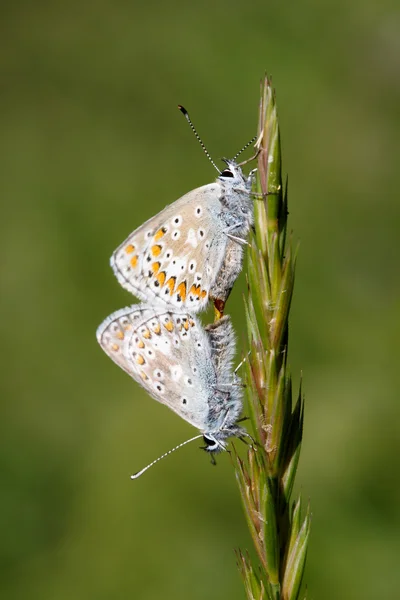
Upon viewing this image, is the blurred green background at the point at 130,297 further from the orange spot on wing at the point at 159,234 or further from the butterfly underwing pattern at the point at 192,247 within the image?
the orange spot on wing at the point at 159,234

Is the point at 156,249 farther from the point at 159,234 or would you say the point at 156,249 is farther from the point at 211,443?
the point at 211,443

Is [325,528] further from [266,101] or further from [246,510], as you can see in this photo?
[266,101]

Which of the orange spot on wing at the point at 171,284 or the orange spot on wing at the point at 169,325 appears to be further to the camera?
the orange spot on wing at the point at 171,284

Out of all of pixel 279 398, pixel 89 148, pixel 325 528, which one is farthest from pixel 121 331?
pixel 89 148

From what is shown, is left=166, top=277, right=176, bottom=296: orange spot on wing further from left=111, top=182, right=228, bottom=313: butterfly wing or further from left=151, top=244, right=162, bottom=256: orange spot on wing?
left=151, top=244, right=162, bottom=256: orange spot on wing

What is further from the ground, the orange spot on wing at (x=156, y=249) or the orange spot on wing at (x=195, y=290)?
the orange spot on wing at (x=156, y=249)

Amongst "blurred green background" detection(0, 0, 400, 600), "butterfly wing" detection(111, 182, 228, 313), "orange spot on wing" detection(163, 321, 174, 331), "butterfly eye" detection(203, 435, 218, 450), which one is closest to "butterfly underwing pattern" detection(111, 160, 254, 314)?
"butterfly wing" detection(111, 182, 228, 313)

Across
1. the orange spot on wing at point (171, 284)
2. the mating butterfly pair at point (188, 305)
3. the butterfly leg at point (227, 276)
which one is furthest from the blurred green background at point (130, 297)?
the orange spot on wing at point (171, 284)
